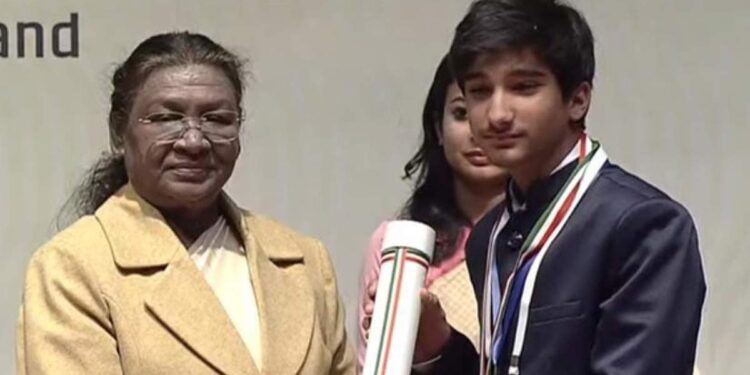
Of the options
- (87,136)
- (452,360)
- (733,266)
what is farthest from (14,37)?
(733,266)

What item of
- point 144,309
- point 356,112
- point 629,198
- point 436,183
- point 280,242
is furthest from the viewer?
point 356,112

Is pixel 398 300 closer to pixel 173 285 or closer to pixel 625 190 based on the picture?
pixel 625 190

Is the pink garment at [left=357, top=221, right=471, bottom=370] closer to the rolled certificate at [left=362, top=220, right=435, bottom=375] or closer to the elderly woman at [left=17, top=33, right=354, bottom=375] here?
the elderly woman at [left=17, top=33, right=354, bottom=375]

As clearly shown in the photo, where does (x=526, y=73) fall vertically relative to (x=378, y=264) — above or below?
above

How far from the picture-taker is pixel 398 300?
48.6 inches

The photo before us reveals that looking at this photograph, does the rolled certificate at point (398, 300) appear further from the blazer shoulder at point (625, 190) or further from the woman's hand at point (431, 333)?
the blazer shoulder at point (625, 190)

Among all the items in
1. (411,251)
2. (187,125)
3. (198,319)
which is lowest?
(198,319)

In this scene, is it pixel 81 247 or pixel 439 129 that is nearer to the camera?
pixel 81 247

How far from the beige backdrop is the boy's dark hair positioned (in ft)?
2.79

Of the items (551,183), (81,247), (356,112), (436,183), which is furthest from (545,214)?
(356,112)

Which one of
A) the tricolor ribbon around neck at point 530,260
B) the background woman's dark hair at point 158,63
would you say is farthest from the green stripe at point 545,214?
the background woman's dark hair at point 158,63

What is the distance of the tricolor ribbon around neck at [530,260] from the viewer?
1.18m

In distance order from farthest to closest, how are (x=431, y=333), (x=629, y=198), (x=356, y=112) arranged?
(x=356, y=112) → (x=431, y=333) → (x=629, y=198)

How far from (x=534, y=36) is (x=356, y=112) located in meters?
0.91
